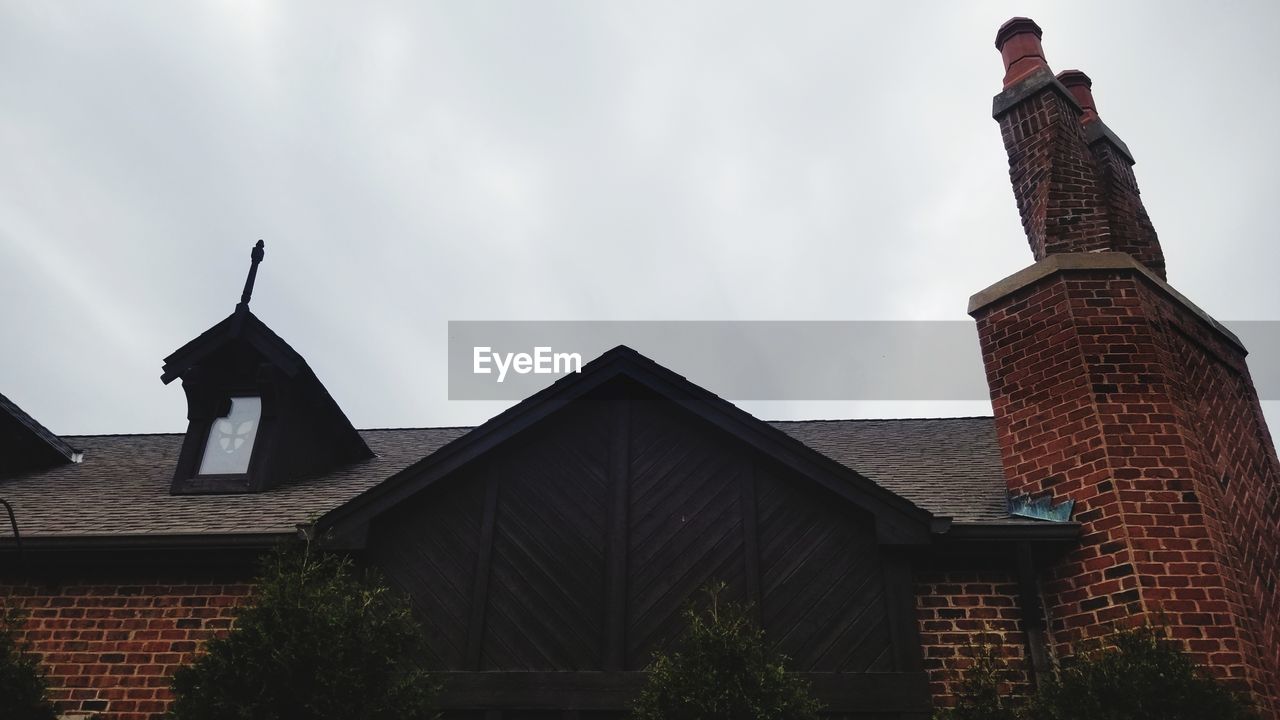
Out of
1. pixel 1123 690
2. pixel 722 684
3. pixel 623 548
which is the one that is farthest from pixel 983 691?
pixel 623 548

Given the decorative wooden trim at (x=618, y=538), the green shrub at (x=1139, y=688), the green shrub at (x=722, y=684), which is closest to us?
the green shrub at (x=1139, y=688)

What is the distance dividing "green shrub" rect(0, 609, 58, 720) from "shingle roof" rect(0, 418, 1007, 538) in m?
1.09

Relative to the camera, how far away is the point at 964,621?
6.43m

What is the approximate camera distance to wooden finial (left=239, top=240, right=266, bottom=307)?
966cm

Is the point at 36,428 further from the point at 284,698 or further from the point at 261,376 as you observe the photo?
the point at 284,698

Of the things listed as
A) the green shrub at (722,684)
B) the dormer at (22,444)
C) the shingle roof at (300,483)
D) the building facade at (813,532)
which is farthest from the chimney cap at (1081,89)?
the dormer at (22,444)

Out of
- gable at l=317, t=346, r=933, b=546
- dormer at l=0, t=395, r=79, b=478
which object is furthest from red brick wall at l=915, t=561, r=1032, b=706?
dormer at l=0, t=395, r=79, b=478

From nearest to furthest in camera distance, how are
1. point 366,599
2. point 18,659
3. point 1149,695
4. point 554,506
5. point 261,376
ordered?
point 1149,695 → point 366,599 → point 18,659 → point 554,506 → point 261,376

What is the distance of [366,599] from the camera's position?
5949 millimetres

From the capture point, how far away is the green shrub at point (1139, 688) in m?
5.13

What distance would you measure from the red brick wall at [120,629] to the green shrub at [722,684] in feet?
12.8

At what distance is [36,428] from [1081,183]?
12.7 metres

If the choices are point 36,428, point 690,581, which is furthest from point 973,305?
point 36,428

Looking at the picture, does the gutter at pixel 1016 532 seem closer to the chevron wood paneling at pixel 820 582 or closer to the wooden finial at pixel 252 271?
the chevron wood paneling at pixel 820 582
